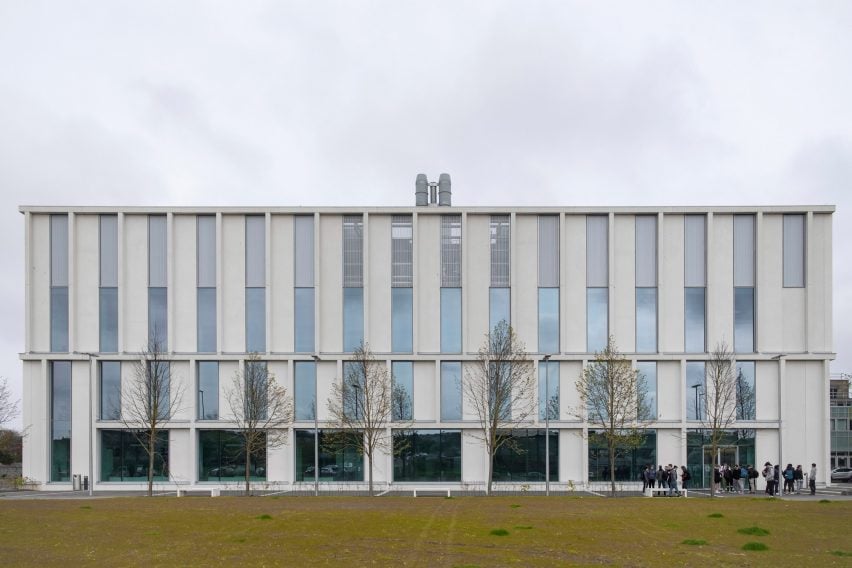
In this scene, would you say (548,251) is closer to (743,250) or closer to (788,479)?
(743,250)

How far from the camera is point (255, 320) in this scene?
173 ft

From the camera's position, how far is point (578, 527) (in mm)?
23984

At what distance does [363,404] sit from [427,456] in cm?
636

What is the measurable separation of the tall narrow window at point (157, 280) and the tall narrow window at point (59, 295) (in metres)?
5.49

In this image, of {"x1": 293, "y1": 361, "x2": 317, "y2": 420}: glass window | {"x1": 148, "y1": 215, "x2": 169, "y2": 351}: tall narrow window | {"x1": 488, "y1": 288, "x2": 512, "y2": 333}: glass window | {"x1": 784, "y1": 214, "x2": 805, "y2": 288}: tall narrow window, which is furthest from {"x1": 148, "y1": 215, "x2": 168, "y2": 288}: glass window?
{"x1": 784, "y1": 214, "x2": 805, "y2": 288}: tall narrow window

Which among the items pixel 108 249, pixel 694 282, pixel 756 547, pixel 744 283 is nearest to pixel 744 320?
pixel 744 283

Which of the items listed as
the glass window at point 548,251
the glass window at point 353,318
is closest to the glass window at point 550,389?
the glass window at point 548,251

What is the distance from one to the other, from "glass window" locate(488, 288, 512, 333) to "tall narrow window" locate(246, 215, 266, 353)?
14864 mm

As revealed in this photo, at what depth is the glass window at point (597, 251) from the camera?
52.8m

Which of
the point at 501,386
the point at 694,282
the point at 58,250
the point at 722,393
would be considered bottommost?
the point at 722,393

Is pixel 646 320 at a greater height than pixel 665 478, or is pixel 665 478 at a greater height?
pixel 646 320

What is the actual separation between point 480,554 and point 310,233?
1475 inches

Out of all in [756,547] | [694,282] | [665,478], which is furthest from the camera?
[694,282]

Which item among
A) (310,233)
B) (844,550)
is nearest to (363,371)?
(310,233)
